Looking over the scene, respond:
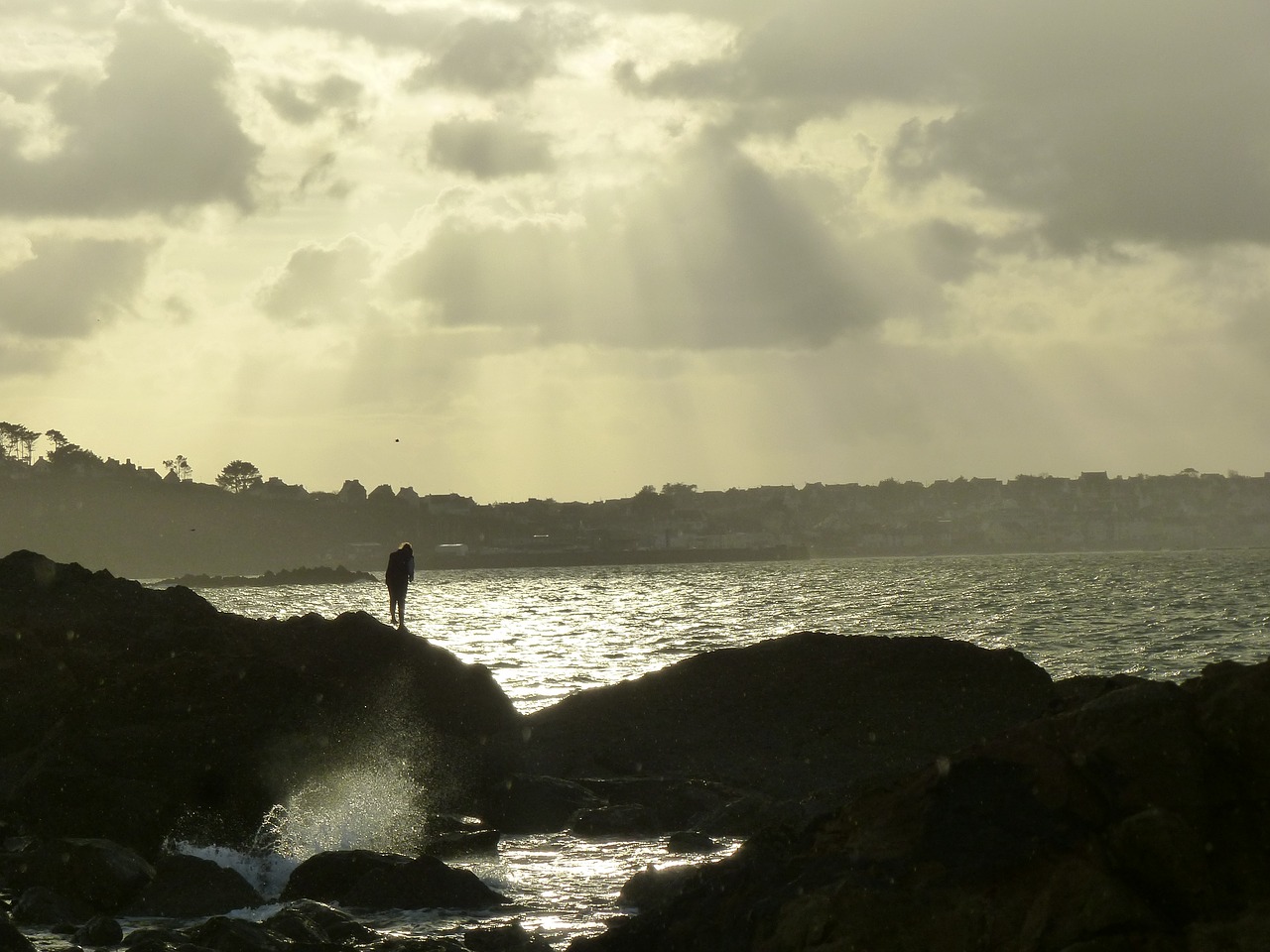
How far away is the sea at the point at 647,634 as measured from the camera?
1330cm

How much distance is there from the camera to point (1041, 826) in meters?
7.18

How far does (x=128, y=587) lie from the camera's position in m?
18.9

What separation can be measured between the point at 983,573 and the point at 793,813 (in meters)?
123

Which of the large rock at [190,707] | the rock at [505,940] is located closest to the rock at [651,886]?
the rock at [505,940]

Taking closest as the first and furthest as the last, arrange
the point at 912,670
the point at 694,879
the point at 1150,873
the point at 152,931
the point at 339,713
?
1. the point at 1150,873
2. the point at 694,879
3. the point at 152,931
4. the point at 339,713
5. the point at 912,670

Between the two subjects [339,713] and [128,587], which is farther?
[128,587]

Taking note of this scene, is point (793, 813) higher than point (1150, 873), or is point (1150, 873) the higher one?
point (1150, 873)

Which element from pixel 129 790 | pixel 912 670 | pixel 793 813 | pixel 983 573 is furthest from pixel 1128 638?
pixel 983 573

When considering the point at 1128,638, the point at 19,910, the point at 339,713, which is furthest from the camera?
the point at 1128,638

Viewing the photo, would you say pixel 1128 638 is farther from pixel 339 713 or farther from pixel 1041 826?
pixel 1041 826

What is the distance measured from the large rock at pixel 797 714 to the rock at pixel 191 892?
19.1ft

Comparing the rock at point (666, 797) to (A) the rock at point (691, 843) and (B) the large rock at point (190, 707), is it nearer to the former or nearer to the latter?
(A) the rock at point (691, 843)

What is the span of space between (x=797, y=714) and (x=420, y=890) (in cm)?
663

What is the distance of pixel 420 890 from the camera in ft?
39.0
